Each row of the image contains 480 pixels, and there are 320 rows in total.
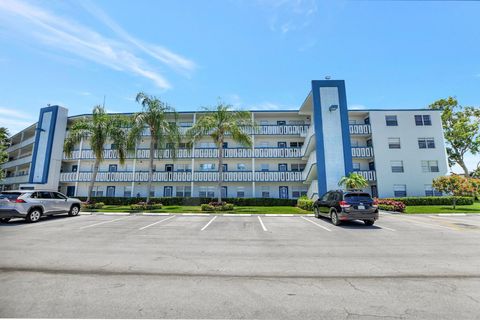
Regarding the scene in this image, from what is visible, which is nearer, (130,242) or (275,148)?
(130,242)

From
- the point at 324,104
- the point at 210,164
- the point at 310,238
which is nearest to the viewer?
the point at 310,238

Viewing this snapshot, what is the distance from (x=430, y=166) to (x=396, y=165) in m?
4.14

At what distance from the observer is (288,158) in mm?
29203

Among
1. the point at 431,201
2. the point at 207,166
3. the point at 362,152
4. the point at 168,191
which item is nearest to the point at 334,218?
the point at 362,152

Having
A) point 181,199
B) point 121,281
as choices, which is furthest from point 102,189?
point 121,281

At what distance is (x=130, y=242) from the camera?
853 cm

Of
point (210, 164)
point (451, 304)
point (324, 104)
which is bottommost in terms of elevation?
point (451, 304)

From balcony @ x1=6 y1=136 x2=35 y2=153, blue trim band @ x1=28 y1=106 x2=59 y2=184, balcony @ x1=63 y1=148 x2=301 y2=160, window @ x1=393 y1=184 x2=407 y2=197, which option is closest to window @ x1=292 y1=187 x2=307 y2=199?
balcony @ x1=63 y1=148 x2=301 y2=160

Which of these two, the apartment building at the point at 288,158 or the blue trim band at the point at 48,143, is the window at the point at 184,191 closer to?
the apartment building at the point at 288,158

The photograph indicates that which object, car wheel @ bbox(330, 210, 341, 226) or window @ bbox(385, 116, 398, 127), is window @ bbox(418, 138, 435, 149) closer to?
window @ bbox(385, 116, 398, 127)

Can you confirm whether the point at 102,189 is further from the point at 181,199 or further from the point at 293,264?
the point at 293,264

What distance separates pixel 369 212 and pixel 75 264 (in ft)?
41.9

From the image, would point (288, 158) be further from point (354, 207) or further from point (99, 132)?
point (99, 132)

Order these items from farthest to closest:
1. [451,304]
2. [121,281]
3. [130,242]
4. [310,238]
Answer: [310,238] < [130,242] < [121,281] < [451,304]
